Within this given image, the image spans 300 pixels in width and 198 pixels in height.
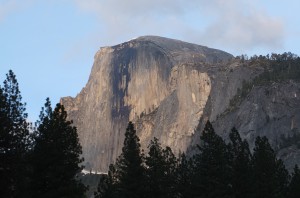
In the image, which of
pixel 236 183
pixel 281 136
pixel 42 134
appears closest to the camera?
pixel 42 134

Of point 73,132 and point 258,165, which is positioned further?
point 258,165

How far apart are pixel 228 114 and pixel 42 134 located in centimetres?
14760

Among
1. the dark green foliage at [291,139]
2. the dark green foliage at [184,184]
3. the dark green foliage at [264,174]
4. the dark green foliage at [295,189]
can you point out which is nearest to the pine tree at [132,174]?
the dark green foliage at [184,184]

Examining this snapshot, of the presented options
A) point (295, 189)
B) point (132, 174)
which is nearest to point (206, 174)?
point (132, 174)

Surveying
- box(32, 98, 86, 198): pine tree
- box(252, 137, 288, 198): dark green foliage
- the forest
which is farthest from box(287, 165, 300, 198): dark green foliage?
box(32, 98, 86, 198): pine tree

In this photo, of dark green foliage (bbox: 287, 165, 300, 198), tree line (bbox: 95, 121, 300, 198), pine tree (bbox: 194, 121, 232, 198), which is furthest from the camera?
dark green foliage (bbox: 287, 165, 300, 198)

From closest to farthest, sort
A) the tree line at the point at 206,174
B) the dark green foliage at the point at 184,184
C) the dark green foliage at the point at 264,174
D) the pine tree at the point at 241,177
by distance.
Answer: the tree line at the point at 206,174 < the dark green foliage at the point at 184,184 < the pine tree at the point at 241,177 < the dark green foliage at the point at 264,174

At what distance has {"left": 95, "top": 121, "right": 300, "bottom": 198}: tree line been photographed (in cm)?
4719

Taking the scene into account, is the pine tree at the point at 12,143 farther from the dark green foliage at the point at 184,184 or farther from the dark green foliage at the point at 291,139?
the dark green foliage at the point at 291,139

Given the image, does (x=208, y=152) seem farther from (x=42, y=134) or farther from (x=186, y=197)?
(x=42, y=134)

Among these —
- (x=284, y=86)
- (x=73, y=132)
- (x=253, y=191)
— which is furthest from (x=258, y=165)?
(x=284, y=86)

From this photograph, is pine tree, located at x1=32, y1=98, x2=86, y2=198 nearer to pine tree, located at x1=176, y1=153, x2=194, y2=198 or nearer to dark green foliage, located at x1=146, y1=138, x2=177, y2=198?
dark green foliage, located at x1=146, y1=138, x2=177, y2=198

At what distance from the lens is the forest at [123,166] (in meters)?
31.4

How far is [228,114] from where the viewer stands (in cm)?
17738
